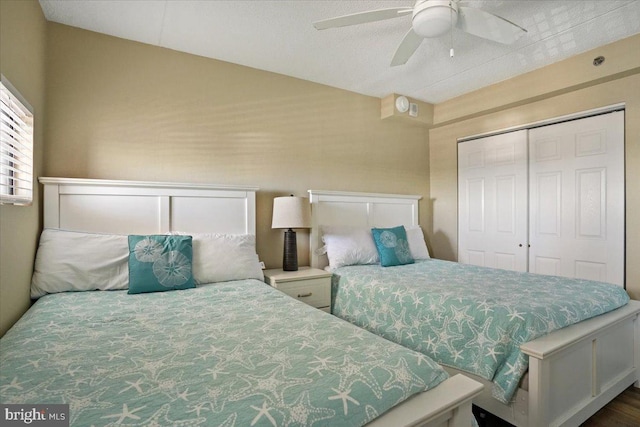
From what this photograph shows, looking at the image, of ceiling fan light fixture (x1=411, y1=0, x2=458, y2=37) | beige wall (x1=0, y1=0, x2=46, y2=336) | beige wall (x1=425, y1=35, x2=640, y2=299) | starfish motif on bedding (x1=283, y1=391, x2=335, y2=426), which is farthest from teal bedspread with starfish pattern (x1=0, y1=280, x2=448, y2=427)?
beige wall (x1=425, y1=35, x2=640, y2=299)

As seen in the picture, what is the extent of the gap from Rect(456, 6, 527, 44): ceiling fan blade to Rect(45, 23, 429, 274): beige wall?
1698 millimetres

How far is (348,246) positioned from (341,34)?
5.70 ft

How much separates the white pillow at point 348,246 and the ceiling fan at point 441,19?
1.75 meters

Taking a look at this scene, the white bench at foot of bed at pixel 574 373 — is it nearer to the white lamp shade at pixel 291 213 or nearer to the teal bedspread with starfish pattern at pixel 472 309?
the teal bedspread with starfish pattern at pixel 472 309

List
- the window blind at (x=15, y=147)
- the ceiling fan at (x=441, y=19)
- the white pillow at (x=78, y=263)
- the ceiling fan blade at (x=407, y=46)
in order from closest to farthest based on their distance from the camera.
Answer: the window blind at (x=15, y=147), the ceiling fan at (x=441, y=19), the white pillow at (x=78, y=263), the ceiling fan blade at (x=407, y=46)

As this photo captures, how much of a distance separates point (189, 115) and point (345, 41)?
54.1 inches

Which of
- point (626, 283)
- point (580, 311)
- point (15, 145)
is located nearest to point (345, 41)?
point (15, 145)

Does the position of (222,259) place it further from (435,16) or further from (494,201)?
(494,201)

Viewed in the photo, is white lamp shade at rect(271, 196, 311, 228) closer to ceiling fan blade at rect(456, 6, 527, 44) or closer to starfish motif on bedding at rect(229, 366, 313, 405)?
ceiling fan blade at rect(456, 6, 527, 44)

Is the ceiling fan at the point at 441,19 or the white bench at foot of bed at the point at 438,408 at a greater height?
the ceiling fan at the point at 441,19

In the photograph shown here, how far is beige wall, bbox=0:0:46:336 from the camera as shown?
59.7 inches

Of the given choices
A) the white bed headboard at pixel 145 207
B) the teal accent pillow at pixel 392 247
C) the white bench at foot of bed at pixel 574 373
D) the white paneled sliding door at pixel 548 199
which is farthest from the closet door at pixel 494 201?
the white bed headboard at pixel 145 207

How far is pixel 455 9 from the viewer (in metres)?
1.73

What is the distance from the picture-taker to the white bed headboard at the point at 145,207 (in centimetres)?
217
